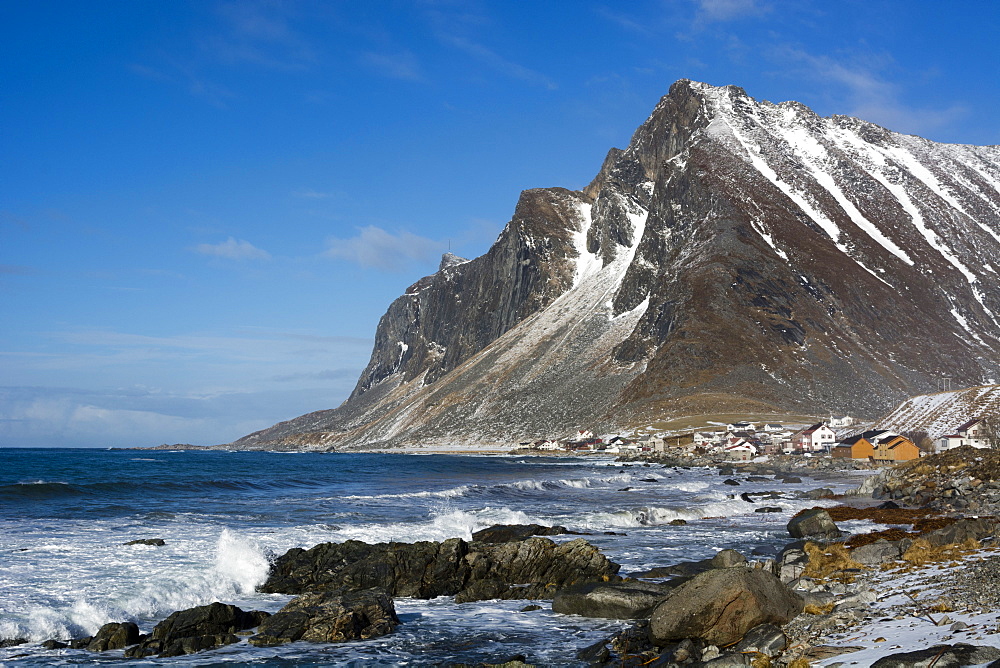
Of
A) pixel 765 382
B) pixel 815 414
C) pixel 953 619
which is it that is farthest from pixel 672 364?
pixel 953 619

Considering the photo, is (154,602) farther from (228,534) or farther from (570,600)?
(570,600)

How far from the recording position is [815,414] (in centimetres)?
15725

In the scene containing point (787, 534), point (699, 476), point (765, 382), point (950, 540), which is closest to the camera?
point (950, 540)

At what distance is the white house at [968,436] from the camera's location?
87938mm

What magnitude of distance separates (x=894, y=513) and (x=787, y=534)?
6.65 metres

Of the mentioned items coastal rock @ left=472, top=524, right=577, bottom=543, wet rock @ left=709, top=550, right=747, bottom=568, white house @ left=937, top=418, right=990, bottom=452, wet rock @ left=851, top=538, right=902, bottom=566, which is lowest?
coastal rock @ left=472, top=524, right=577, bottom=543

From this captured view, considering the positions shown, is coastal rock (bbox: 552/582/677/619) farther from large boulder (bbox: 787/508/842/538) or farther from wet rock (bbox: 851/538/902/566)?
Result: large boulder (bbox: 787/508/842/538)

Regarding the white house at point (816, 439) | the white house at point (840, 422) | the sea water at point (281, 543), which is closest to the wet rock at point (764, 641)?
the sea water at point (281, 543)

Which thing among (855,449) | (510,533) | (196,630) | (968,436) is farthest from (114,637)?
(855,449)

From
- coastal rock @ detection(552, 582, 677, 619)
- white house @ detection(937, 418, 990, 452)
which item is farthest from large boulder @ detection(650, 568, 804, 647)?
white house @ detection(937, 418, 990, 452)

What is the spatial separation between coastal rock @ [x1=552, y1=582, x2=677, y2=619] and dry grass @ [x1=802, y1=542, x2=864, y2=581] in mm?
3848

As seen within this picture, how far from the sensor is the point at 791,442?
420 ft

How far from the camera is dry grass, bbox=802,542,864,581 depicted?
22078 mm

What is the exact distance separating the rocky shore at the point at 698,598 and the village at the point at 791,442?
6142 centimetres
